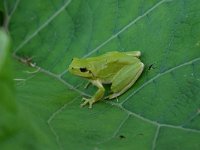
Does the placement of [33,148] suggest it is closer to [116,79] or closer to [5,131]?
[5,131]

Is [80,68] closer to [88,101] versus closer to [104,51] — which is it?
[104,51]

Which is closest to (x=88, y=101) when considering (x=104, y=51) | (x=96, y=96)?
(x=96, y=96)

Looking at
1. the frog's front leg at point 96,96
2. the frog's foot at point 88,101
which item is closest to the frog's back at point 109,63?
the frog's front leg at point 96,96

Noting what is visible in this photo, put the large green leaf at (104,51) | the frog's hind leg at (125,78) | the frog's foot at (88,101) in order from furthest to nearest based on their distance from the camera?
the frog's hind leg at (125,78), the frog's foot at (88,101), the large green leaf at (104,51)

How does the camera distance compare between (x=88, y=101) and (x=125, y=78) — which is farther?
(x=125, y=78)

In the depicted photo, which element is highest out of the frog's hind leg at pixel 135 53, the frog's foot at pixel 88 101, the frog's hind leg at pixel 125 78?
the frog's hind leg at pixel 135 53

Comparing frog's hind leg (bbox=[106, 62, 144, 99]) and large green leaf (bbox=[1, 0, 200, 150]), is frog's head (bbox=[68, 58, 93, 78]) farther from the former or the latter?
frog's hind leg (bbox=[106, 62, 144, 99])

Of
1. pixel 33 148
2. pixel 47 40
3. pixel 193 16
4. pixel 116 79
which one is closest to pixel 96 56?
pixel 116 79

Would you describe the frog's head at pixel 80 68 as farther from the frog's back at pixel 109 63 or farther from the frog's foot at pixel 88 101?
the frog's foot at pixel 88 101
